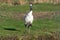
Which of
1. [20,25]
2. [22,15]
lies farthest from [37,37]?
[22,15]

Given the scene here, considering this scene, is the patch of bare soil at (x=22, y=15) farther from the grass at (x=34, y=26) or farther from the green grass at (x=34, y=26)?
the green grass at (x=34, y=26)

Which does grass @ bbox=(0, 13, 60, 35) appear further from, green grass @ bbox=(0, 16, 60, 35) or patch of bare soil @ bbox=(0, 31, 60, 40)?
patch of bare soil @ bbox=(0, 31, 60, 40)

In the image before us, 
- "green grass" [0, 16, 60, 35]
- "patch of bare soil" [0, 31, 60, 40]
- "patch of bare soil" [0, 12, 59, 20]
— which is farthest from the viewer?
"patch of bare soil" [0, 12, 59, 20]

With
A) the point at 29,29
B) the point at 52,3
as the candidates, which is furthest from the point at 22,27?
the point at 52,3

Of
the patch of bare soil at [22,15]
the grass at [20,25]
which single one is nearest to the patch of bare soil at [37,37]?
the grass at [20,25]

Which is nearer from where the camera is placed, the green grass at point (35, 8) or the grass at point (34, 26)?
the grass at point (34, 26)

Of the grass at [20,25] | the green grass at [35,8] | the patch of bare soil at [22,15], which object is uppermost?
the grass at [20,25]

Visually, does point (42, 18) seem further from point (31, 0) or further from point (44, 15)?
point (31, 0)

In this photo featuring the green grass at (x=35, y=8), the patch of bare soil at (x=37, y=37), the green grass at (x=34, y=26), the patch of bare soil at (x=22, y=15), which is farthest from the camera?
the green grass at (x=35, y=8)

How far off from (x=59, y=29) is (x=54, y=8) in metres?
8.99

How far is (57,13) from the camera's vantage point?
964 inches

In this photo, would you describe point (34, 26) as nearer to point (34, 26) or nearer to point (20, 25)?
point (34, 26)

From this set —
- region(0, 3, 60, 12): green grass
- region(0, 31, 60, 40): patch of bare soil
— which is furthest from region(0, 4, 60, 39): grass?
region(0, 31, 60, 40): patch of bare soil

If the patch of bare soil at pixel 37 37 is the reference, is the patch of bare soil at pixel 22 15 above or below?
below
